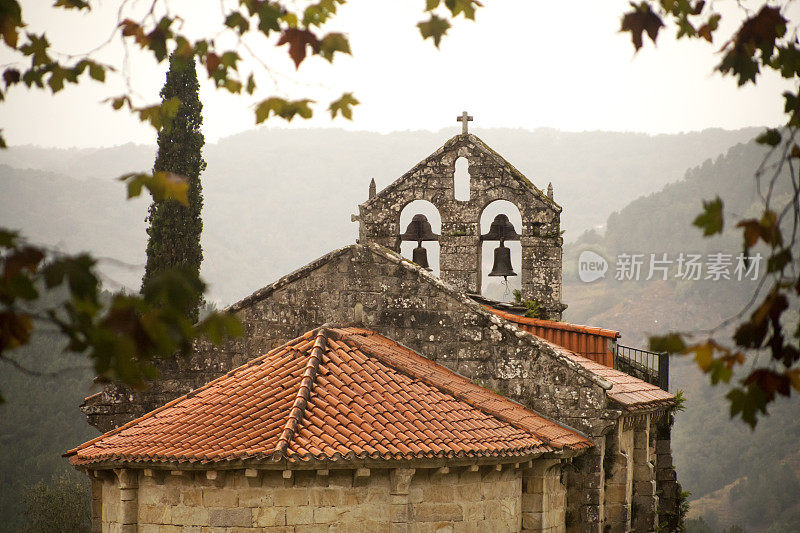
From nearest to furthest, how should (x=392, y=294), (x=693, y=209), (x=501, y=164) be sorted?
(x=392, y=294), (x=501, y=164), (x=693, y=209)

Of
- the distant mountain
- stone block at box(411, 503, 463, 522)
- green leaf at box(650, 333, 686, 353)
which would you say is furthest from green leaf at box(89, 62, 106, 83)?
the distant mountain

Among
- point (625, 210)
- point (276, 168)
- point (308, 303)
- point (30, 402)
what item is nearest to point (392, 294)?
point (308, 303)

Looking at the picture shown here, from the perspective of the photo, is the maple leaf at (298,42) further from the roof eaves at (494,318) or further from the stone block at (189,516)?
the roof eaves at (494,318)

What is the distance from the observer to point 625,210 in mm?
80812

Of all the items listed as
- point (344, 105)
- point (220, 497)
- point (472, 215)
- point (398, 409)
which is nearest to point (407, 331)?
point (398, 409)

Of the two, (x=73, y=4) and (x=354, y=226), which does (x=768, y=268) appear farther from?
(x=354, y=226)

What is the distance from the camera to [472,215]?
14758mm

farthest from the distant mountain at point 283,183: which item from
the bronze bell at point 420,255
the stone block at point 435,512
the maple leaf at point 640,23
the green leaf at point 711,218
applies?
the green leaf at point 711,218

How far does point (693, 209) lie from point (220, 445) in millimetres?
67758

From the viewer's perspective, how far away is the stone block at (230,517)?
9406 millimetres

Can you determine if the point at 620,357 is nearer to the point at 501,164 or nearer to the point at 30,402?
the point at 501,164

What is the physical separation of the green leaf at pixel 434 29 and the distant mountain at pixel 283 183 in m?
68.6

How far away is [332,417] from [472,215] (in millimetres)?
5675

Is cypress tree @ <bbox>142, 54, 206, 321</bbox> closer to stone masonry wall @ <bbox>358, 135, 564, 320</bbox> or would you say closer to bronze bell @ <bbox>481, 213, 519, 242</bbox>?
stone masonry wall @ <bbox>358, 135, 564, 320</bbox>
